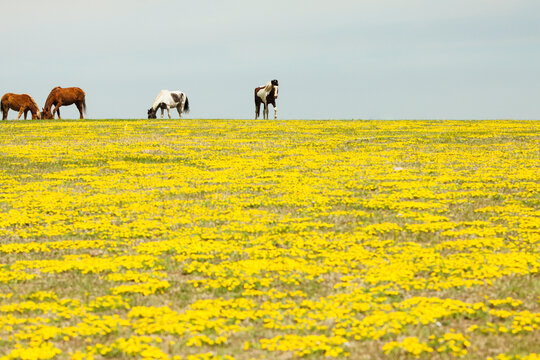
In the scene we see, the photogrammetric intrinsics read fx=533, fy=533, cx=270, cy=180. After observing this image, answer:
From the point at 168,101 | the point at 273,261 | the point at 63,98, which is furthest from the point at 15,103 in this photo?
the point at 273,261

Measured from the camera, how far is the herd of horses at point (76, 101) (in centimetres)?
5738

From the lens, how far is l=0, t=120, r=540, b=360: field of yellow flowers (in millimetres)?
7887

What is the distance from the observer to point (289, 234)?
42.4 feet

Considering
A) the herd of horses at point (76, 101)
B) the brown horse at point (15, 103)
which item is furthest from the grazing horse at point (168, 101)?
the brown horse at point (15, 103)

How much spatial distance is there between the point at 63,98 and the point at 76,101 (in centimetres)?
147

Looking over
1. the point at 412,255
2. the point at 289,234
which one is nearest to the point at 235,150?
the point at 289,234

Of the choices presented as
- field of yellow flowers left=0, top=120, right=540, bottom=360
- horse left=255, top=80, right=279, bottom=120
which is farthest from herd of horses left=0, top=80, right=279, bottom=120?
field of yellow flowers left=0, top=120, right=540, bottom=360

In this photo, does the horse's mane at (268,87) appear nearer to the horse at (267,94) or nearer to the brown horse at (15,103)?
the horse at (267,94)

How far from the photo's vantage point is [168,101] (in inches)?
2454

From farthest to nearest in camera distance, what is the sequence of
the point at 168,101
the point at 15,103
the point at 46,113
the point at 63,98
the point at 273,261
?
the point at 168,101 < the point at 15,103 < the point at 46,113 < the point at 63,98 < the point at 273,261

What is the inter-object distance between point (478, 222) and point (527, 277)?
149 inches

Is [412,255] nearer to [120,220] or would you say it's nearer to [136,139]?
[120,220]

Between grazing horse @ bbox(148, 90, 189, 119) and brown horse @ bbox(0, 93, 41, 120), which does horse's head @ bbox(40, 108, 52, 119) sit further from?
grazing horse @ bbox(148, 90, 189, 119)

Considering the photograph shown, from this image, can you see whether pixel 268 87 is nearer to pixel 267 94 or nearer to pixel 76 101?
pixel 267 94
